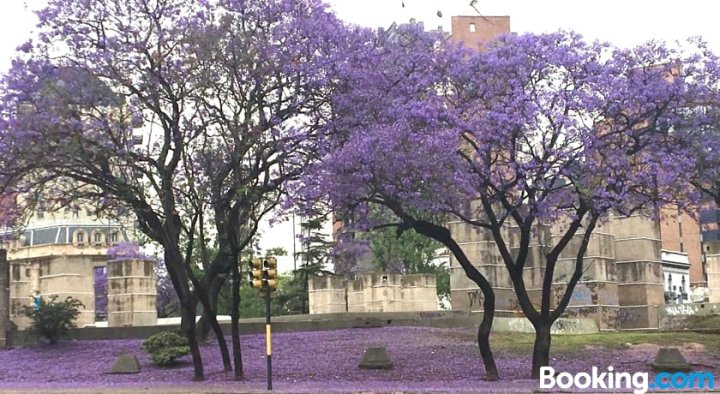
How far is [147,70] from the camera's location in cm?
2070

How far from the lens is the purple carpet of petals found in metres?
20.6

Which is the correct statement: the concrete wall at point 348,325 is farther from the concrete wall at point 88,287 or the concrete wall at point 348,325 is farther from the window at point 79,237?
the window at point 79,237

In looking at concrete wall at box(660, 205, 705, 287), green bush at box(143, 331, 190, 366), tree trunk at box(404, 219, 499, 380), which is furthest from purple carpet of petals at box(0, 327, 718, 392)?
concrete wall at box(660, 205, 705, 287)

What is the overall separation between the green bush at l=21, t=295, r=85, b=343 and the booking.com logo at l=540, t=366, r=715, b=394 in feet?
57.9

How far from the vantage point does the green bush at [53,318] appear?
29219 millimetres

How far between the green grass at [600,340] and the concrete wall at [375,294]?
649cm

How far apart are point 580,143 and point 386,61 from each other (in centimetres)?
524

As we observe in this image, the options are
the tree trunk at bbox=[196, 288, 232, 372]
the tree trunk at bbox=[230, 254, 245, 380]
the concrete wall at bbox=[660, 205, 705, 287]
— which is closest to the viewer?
the tree trunk at bbox=[230, 254, 245, 380]

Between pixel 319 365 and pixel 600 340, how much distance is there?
9.67 metres

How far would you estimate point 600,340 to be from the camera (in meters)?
27.2

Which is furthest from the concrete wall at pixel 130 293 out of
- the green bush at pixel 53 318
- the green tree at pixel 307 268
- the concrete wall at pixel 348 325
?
the green tree at pixel 307 268

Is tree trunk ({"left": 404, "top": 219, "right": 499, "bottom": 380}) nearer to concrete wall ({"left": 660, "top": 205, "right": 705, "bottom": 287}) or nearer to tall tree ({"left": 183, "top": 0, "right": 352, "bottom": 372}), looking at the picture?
tall tree ({"left": 183, "top": 0, "right": 352, "bottom": 372})

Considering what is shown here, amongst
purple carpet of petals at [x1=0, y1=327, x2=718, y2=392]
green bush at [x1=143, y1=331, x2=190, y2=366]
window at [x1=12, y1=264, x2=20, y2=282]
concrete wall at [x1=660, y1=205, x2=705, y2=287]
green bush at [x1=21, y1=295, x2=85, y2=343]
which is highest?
concrete wall at [x1=660, y1=205, x2=705, y2=287]

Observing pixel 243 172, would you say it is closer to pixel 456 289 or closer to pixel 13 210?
pixel 13 210
